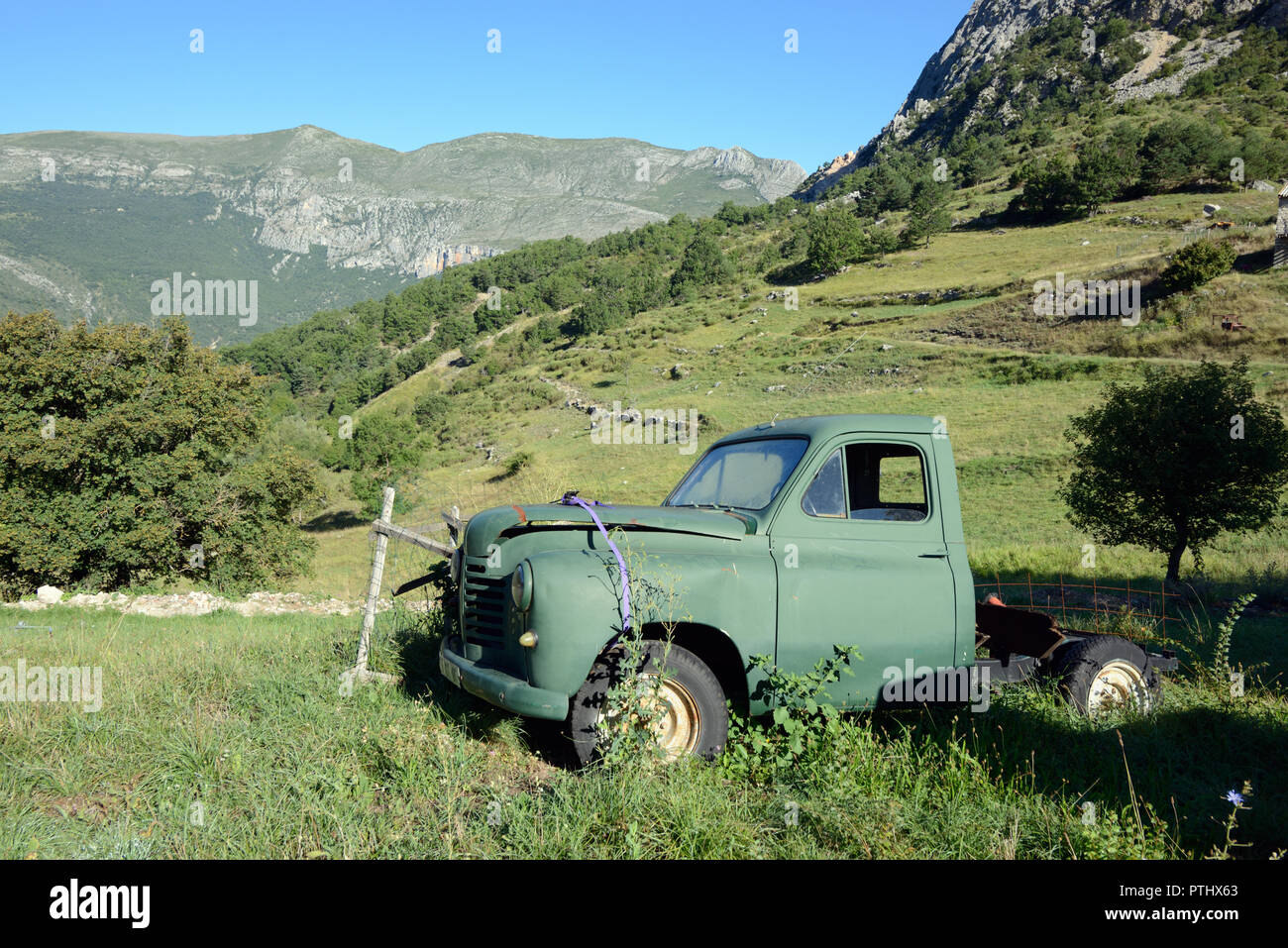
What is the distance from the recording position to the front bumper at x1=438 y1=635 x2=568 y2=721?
11.8ft

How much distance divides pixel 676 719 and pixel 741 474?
174 centimetres

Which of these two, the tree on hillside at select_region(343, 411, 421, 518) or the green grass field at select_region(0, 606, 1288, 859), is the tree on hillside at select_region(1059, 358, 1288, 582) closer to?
the green grass field at select_region(0, 606, 1288, 859)

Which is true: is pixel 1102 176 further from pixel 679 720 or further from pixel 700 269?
pixel 679 720

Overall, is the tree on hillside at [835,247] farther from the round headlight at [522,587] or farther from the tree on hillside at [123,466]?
the round headlight at [522,587]

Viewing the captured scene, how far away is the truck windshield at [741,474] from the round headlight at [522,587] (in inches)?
60.9

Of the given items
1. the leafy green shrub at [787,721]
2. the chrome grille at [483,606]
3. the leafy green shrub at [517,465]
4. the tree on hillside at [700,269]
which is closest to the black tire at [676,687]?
the leafy green shrub at [787,721]

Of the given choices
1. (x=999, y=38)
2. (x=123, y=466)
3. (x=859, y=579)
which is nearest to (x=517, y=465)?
(x=123, y=466)

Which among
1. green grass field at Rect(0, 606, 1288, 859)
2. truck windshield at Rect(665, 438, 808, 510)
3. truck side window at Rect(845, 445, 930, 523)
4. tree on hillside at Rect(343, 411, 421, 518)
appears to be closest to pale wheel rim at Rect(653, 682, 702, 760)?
green grass field at Rect(0, 606, 1288, 859)

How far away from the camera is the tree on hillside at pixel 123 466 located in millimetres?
20766

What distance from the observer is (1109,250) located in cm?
5456

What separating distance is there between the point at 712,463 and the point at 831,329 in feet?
A: 176

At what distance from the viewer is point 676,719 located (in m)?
3.94

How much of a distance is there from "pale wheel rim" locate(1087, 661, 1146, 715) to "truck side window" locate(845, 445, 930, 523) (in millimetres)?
1798
